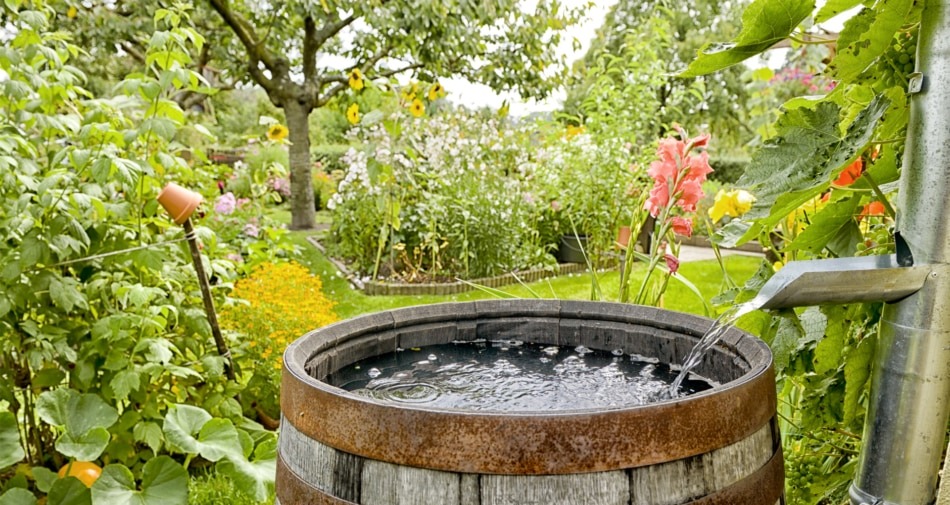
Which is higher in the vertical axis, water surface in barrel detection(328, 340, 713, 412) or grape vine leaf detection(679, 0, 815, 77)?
grape vine leaf detection(679, 0, 815, 77)

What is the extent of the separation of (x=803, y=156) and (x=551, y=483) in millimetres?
442

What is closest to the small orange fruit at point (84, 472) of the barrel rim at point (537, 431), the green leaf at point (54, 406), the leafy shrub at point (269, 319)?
the green leaf at point (54, 406)

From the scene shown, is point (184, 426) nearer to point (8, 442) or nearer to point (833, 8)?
point (8, 442)

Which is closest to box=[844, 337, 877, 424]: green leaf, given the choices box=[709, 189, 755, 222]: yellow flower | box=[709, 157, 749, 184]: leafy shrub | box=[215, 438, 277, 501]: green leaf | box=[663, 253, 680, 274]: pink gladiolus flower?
box=[663, 253, 680, 274]: pink gladiolus flower

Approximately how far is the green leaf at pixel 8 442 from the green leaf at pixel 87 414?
0.11 metres

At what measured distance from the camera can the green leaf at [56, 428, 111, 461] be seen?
Result: 1.62 metres

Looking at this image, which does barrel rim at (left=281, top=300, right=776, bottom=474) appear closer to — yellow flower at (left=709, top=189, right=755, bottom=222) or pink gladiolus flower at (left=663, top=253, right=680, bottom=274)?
pink gladiolus flower at (left=663, top=253, right=680, bottom=274)

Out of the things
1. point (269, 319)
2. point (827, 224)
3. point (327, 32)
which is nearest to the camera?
point (827, 224)

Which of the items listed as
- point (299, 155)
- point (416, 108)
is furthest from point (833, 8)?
point (299, 155)

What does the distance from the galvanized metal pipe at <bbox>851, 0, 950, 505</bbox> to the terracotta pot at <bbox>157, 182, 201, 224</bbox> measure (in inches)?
64.6

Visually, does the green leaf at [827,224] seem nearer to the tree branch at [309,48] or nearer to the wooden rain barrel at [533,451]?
the wooden rain barrel at [533,451]

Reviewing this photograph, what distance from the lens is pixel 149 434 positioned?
1.92 m

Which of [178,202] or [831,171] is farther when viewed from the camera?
[178,202]

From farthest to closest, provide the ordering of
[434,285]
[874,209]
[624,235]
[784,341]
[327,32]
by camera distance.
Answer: [327,32], [624,235], [434,285], [874,209], [784,341]
